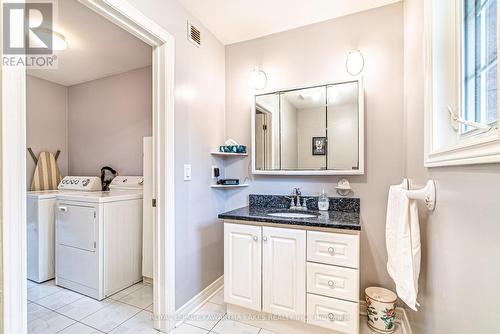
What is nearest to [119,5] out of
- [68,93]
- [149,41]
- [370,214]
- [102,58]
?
[149,41]

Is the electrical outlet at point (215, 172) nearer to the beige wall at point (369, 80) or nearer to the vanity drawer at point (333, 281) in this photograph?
the beige wall at point (369, 80)

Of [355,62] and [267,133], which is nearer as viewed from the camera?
[355,62]

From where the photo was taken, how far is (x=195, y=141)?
6.42 feet

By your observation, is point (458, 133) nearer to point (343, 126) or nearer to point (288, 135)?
point (343, 126)

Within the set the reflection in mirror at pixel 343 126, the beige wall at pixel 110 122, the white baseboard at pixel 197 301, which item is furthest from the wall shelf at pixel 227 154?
the white baseboard at pixel 197 301

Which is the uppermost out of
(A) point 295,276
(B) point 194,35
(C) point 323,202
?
(B) point 194,35

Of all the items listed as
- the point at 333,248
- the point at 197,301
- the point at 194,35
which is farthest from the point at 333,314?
the point at 194,35

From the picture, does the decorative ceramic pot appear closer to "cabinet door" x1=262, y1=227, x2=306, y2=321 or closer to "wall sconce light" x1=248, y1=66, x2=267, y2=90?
"cabinet door" x1=262, y1=227, x2=306, y2=321

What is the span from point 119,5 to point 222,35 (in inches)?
44.9

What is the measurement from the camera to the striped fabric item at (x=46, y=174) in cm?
299

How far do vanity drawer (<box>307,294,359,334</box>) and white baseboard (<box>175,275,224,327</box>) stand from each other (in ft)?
3.14

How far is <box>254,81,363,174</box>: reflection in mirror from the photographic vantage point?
1.86 m

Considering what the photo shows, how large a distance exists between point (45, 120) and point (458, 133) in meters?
4.58

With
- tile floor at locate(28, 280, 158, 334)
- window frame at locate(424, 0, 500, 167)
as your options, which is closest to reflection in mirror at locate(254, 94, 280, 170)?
window frame at locate(424, 0, 500, 167)
